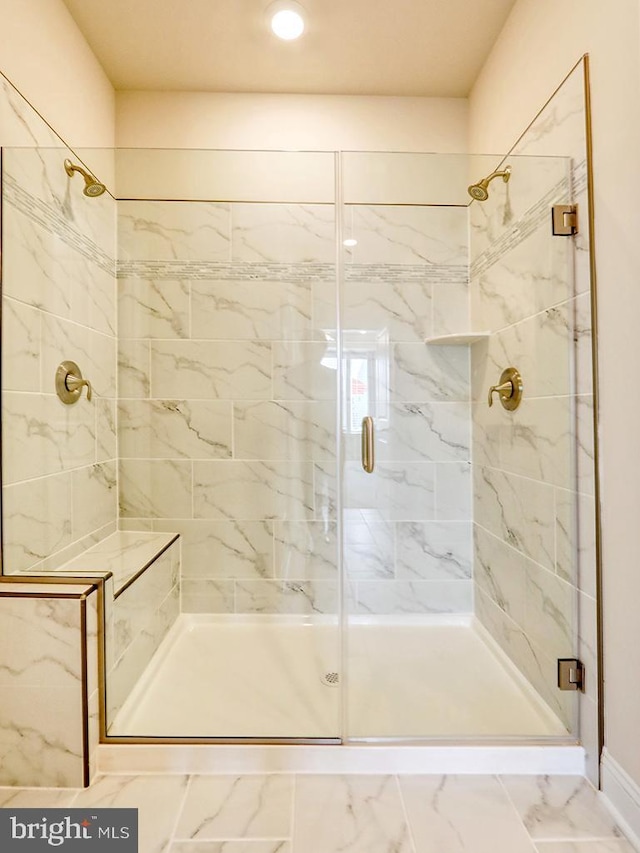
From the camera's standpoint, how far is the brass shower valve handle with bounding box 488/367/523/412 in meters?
1.57

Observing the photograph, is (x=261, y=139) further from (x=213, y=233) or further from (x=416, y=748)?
(x=416, y=748)

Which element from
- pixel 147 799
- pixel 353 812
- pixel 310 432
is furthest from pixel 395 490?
pixel 147 799

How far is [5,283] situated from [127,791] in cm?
146

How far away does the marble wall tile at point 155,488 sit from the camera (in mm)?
1862

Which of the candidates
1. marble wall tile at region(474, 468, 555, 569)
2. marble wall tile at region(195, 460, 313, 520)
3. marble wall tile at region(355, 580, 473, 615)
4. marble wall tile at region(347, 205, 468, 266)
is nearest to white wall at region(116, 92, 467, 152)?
marble wall tile at region(347, 205, 468, 266)

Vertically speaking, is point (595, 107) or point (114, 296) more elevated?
point (595, 107)

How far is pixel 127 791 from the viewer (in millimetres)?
1202

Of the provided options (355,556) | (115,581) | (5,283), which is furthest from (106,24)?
(355,556)

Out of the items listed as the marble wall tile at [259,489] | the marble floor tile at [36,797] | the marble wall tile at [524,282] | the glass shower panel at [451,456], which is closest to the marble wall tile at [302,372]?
the glass shower panel at [451,456]

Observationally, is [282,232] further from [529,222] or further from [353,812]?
[353,812]

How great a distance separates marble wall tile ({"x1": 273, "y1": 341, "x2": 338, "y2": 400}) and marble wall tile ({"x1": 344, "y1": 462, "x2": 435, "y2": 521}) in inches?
14.6

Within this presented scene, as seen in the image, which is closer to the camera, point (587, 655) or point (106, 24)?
point (587, 655)

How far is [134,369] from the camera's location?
184cm

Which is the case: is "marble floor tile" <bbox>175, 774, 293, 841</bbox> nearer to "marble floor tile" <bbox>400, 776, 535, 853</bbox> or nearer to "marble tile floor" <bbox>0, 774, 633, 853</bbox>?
"marble tile floor" <bbox>0, 774, 633, 853</bbox>
